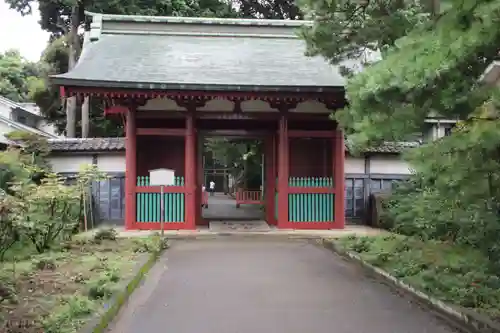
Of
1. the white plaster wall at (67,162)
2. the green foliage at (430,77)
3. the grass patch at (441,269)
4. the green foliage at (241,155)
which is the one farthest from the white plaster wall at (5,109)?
the green foliage at (430,77)

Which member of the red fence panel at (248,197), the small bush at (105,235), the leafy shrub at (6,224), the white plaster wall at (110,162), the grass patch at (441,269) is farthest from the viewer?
the red fence panel at (248,197)

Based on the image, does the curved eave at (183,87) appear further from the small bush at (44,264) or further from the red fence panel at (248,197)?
the red fence panel at (248,197)

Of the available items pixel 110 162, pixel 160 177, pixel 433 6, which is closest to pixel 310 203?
pixel 160 177

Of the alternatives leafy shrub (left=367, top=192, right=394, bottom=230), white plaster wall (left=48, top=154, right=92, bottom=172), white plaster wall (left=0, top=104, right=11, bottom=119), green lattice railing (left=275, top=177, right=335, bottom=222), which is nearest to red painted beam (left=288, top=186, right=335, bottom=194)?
green lattice railing (left=275, top=177, right=335, bottom=222)

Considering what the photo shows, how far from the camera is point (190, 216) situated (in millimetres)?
14016

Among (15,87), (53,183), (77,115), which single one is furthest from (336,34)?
(15,87)

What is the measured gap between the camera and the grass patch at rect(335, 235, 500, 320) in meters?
5.39

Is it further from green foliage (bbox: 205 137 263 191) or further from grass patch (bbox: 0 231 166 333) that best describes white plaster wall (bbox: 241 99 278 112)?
green foliage (bbox: 205 137 263 191)

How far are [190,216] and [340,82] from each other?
218 inches

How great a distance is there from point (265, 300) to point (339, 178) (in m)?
8.52

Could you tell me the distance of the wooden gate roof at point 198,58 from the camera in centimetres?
1296

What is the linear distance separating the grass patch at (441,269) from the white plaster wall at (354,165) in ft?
19.9

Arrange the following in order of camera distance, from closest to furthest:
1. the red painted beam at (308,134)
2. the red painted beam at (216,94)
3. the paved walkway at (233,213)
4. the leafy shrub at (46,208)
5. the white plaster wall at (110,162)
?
the leafy shrub at (46,208), the red painted beam at (216,94), the red painted beam at (308,134), the white plaster wall at (110,162), the paved walkway at (233,213)

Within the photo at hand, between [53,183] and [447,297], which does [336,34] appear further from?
[53,183]
